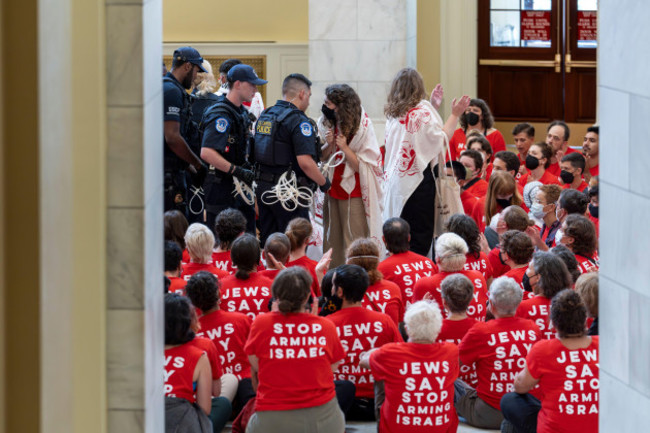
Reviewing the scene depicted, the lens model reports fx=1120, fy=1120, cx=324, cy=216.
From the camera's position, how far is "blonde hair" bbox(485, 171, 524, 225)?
24.8 ft

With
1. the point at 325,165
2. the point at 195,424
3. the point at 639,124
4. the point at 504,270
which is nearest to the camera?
the point at 639,124

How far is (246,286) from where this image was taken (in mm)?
5613

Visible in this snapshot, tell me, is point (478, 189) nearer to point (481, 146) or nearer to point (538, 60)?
point (481, 146)

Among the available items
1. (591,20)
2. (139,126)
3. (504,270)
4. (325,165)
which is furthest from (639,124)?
(591,20)

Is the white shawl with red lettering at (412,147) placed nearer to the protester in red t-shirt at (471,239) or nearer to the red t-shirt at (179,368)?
the protester in red t-shirt at (471,239)

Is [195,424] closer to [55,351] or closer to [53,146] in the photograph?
[55,351]

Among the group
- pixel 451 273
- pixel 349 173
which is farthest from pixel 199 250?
pixel 349 173

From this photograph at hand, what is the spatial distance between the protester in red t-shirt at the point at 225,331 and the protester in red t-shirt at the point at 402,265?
103 cm

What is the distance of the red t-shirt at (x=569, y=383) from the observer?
15.5 feet

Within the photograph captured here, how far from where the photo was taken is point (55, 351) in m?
3.34

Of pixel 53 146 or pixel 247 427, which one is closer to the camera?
pixel 53 146

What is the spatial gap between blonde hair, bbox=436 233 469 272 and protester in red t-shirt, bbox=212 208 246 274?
3.99ft

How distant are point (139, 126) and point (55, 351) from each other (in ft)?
2.56

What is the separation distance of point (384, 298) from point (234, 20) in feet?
30.8
